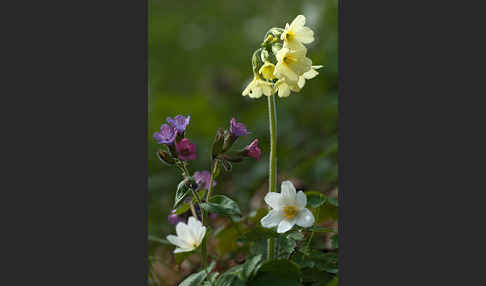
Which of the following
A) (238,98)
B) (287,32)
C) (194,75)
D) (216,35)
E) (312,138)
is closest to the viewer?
(287,32)

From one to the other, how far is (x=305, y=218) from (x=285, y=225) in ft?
0.22

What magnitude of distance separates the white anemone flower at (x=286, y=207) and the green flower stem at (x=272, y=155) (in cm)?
9

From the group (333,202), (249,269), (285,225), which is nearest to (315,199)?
(333,202)

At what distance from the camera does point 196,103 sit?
144 inches

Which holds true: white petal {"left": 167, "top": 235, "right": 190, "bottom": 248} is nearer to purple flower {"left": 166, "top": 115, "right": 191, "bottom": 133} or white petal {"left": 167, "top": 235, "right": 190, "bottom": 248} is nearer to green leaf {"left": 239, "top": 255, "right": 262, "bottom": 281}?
green leaf {"left": 239, "top": 255, "right": 262, "bottom": 281}

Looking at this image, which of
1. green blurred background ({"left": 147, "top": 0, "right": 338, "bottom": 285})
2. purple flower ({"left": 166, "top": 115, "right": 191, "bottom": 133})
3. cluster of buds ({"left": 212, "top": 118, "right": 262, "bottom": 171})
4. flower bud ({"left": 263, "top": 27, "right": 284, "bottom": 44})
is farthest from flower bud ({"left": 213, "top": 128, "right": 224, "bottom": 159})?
green blurred background ({"left": 147, "top": 0, "right": 338, "bottom": 285})

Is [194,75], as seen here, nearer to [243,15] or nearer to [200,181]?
[243,15]

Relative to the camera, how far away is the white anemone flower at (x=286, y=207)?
1.59 metres

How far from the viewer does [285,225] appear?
157 centimetres

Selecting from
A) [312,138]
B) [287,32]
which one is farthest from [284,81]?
[312,138]

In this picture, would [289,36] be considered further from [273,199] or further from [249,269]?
[249,269]

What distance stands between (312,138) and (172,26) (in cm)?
246

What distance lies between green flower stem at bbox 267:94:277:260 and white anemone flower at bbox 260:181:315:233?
0.09 m

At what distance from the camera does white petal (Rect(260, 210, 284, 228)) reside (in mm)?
1585
